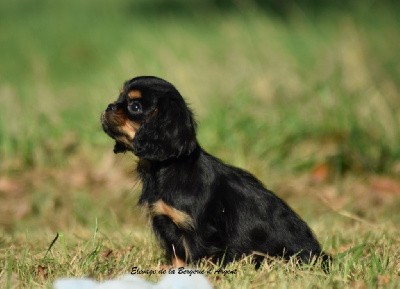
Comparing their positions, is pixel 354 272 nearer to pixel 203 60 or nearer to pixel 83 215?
pixel 83 215

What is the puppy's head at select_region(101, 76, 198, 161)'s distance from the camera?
16.8 feet

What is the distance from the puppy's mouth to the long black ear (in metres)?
0.09

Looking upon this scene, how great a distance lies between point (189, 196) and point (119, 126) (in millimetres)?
625

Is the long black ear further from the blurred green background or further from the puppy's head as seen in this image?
the blurred green background

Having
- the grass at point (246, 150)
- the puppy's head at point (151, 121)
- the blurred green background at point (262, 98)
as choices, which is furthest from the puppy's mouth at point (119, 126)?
the blurred green background at point (262, 98)

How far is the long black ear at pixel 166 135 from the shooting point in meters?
5.12

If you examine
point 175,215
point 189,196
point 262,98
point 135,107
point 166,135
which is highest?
point 262,98

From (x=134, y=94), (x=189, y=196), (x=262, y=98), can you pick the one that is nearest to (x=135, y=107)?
(x=134, y=94)

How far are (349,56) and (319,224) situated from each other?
3.57 meters

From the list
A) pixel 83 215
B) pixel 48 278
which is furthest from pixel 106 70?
pixel 48 278

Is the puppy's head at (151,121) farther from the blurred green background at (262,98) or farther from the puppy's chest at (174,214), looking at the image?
the blurred green background at (262,98)

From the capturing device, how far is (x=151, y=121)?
5191 mm

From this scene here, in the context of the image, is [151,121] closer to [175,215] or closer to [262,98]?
[175,215]

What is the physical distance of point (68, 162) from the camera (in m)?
8.80
